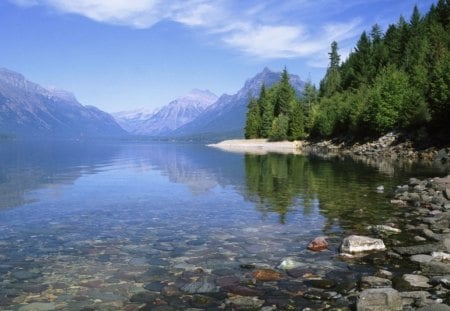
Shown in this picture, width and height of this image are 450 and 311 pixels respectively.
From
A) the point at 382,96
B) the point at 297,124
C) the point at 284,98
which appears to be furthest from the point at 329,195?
the point at 284,98

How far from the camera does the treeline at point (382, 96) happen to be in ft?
293

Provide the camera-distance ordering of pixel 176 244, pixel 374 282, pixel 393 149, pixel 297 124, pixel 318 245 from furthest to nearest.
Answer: pixel 297 124 < pixel 393 149 < pixel 176 244 < pixel 318 245 < pixel 374 282

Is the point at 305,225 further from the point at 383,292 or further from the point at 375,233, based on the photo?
the point at 383,292

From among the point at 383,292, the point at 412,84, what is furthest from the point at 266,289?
the point at 412,84

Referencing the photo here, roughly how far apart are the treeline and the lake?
5808 cm

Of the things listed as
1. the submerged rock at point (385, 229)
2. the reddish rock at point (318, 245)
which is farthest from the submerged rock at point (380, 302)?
the submerged rock at point (385, 229)

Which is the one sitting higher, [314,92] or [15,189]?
[314,92]

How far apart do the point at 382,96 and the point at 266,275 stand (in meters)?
100

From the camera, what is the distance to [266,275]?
50.8 ft

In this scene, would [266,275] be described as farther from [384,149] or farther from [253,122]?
[253,122]

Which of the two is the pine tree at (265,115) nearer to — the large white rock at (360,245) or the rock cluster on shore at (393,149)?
the rock cluster on shore at (393,149)

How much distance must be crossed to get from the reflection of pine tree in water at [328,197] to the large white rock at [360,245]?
3.91 metres

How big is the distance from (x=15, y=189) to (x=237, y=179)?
71.6ft

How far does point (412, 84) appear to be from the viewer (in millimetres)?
110188
